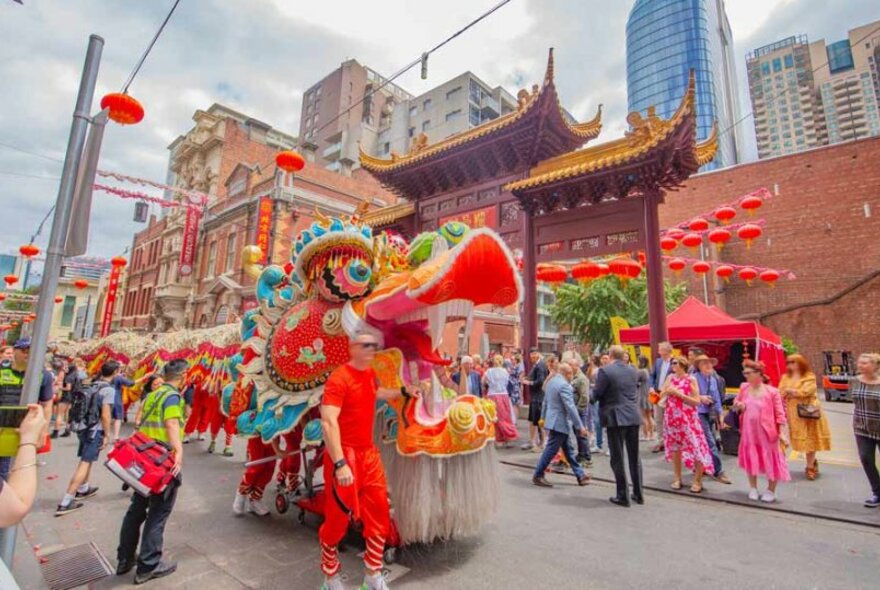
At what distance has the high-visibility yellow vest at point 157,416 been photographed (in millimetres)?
3074

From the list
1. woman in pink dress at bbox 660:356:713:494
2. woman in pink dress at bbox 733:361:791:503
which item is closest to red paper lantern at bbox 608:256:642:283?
woman in pink dress at bbox 660:356:713:494

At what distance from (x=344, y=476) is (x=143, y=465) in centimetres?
150

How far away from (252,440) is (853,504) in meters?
6.33

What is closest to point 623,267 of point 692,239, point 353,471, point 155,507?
point 692,239

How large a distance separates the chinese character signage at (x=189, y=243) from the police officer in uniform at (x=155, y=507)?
79.6 feet

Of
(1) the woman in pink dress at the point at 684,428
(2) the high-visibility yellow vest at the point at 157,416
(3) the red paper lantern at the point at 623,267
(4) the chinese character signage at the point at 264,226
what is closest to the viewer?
(2) the high-visibility yellow vest at the point at 157,416

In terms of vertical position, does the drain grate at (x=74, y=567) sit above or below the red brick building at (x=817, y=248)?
below

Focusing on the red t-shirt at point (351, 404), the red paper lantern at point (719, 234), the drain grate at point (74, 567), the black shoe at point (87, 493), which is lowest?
the drain grate at point (74, 567)

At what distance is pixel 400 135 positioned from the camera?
43.0 metres

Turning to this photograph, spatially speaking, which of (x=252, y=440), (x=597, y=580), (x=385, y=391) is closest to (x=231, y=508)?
(x=252, y=440)

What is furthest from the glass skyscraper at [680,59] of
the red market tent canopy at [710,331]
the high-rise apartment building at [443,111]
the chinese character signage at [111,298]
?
the chinese character signage at [111,298]

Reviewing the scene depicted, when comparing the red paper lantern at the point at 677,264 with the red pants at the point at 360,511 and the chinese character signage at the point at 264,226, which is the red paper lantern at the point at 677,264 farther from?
the chinese character signage at the point at 264,226

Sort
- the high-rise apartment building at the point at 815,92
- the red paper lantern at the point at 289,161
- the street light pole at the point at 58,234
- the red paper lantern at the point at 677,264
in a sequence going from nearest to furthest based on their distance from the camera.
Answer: the street light pole at the point at 58,234, the red paper lantern at the point at 289,161, the red paper lantern at the point at 677,264, the high-rise apartment building at the point at 815,92

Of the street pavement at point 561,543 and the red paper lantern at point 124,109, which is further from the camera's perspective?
the red paper lantern at point 124,109
